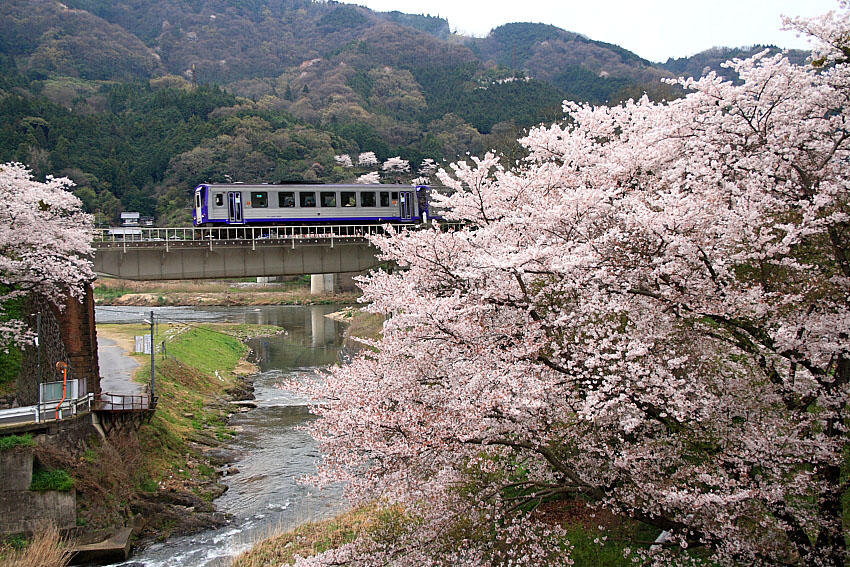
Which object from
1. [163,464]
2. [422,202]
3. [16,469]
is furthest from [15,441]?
[422,202]

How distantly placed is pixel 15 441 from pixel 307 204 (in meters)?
20.6

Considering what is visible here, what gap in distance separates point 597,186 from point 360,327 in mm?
30930

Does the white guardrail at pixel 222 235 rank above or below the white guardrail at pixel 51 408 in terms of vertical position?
above

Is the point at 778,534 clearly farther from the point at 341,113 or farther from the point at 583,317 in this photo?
the point at 341,113

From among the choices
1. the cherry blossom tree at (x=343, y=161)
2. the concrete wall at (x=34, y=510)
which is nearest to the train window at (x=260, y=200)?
the concrete wall at (x=34, y=510)

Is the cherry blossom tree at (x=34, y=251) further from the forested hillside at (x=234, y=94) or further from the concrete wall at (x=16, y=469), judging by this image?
the forested hillside at (x=234, y=94)

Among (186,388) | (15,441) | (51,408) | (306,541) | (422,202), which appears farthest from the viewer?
(422,202)

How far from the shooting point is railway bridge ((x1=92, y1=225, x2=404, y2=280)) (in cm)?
2400

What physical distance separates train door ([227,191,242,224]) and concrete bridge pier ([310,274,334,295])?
104ft

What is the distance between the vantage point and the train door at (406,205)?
115 ft

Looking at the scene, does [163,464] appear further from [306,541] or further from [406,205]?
[406,205]

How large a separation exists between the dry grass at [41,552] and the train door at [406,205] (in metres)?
24.3

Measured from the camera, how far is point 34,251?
17.8 meters

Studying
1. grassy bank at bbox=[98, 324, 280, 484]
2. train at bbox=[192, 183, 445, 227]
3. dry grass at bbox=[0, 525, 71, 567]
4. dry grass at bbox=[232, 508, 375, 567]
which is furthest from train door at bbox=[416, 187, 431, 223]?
dry grass at bbox=[0, 525, 71, 567]
